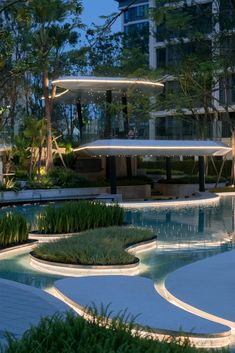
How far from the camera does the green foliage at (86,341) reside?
12.0 ft

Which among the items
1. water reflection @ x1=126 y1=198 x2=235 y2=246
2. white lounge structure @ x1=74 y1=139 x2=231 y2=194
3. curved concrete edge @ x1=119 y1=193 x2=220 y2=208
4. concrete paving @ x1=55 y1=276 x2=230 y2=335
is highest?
white lounge structure @ x1=74 y1=139 x2=231 y2=194

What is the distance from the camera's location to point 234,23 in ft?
27.6

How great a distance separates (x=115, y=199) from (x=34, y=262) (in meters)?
14.5

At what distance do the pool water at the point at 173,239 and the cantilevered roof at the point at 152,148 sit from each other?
12.6 feet

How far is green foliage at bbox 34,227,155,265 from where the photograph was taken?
10.3m

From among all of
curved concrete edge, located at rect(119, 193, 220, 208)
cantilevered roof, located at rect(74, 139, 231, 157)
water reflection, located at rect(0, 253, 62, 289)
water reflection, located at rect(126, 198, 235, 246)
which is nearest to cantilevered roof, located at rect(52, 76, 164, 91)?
cantilevered roof, located at rect(74, 139, 231, 157)

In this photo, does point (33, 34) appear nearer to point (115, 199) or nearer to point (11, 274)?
point (115, 199)

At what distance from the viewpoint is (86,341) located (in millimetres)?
3812

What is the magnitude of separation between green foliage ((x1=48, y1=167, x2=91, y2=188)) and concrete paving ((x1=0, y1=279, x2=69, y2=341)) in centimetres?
1879

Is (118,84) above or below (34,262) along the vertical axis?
above

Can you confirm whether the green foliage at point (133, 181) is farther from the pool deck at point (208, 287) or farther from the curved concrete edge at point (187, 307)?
the curved concrete edge at point (187, 307)

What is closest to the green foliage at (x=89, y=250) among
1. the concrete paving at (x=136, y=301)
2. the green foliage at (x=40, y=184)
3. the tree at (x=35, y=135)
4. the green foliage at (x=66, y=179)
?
the concrete paving at (x=136, y=301)

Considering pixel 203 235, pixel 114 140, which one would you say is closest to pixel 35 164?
pixel 114 140

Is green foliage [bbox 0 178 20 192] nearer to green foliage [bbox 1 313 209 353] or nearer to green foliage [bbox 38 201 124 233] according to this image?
green foliage [bbox 38 201 124 233]
